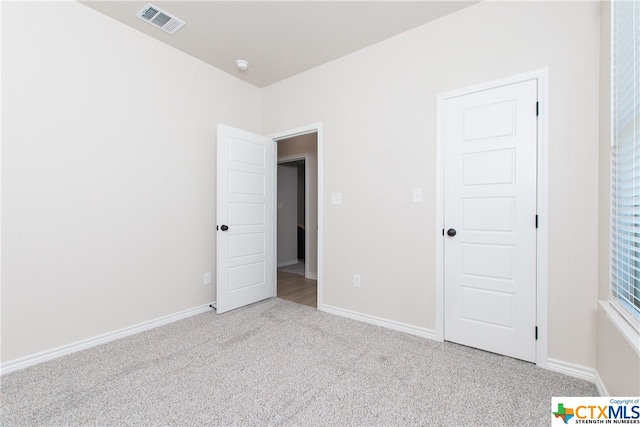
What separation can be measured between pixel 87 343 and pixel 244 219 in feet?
5.56

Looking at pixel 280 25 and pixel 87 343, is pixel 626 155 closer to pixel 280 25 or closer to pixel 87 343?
pixel 280 25

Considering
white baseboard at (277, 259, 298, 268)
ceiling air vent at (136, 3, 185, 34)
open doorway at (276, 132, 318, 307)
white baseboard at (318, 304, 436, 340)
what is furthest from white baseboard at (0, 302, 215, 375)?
white baseboard at (277, 259, 298, 268)

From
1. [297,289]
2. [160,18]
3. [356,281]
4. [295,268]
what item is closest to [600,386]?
[356,281]

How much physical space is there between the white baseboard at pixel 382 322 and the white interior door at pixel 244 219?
90cm

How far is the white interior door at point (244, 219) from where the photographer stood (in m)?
2.94

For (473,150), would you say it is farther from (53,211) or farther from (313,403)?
(53,211)

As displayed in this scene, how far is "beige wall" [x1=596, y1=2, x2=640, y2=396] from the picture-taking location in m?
1.43

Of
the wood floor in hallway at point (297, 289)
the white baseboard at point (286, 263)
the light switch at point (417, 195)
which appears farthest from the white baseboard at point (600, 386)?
the white baseboard at point (286, 263)

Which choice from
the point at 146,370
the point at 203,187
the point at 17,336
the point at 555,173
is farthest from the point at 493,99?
the point at 17,336

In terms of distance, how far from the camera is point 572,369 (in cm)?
182

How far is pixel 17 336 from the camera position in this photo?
6.23 ft

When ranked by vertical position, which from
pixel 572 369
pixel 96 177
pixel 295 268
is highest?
pixel 96 177

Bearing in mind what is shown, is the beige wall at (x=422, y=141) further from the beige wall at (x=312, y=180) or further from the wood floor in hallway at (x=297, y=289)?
the beige wall at (x=312, y=180)

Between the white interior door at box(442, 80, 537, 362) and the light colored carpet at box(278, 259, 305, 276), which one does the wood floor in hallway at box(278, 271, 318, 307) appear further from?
the white interior door at box(442, 80, 537, 362)
